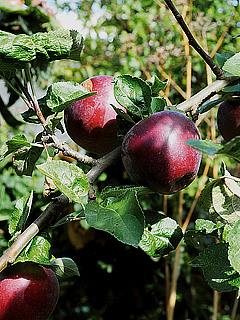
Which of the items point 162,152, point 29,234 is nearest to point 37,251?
point 29,234

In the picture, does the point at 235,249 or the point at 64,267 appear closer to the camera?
the point at 235,249

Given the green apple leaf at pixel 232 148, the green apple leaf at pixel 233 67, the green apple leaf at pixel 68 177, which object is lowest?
the green apple leaf at pixel 68 177

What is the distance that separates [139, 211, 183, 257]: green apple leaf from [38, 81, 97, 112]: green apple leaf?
0.15 metres

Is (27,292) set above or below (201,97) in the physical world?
below

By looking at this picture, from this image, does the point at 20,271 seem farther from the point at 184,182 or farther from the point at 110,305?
the point at 110,305

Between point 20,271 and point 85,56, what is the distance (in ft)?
4.85

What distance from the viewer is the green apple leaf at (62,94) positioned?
1.30 feet

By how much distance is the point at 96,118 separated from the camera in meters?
0.47

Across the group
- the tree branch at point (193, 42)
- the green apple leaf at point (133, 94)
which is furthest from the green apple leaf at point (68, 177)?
the tree branch at point (193, 42)

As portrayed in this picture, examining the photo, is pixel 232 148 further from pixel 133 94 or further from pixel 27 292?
pixel 27 292

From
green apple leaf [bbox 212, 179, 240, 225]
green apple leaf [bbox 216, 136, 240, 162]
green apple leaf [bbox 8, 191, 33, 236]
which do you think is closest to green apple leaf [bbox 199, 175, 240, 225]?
green apple leaf [bbox 212, 179, 240, 225]

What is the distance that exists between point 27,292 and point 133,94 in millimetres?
258

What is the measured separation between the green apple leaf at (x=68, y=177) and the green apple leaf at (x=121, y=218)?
0.06 ft

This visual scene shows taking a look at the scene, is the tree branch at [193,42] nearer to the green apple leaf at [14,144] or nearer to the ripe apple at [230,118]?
the ripe apple at [230,118]
